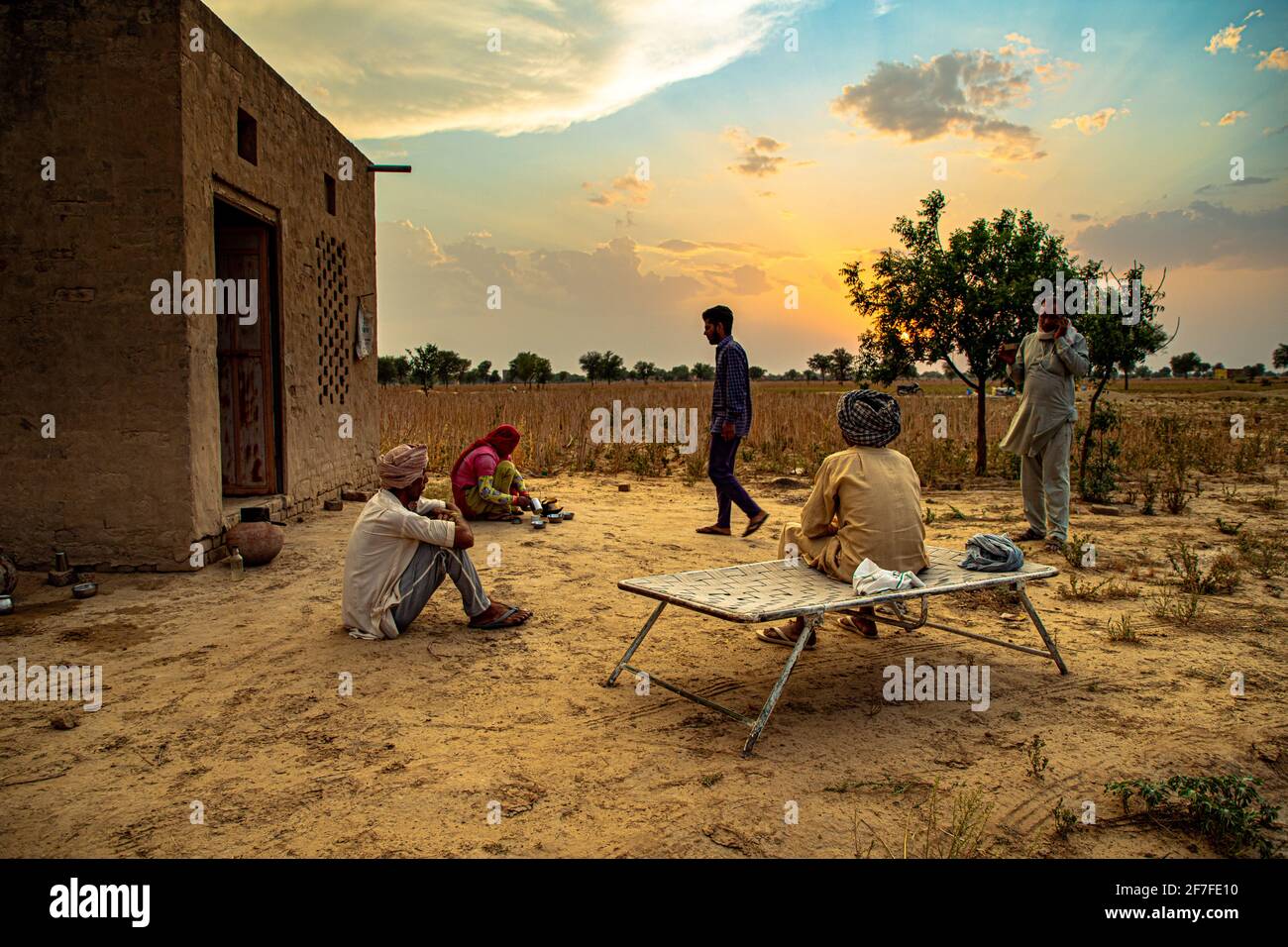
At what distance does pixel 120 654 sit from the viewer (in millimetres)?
4781

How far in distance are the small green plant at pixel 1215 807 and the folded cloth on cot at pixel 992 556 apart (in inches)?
56.3

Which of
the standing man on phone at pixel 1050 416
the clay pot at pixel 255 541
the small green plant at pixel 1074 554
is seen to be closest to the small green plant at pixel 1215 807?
the small green plant at pixel 1074 554

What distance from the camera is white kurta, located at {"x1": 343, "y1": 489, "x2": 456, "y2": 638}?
15.9ft

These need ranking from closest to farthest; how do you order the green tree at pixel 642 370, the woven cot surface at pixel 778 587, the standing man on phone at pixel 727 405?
the woven cot surface at pixel 778 587 → the standing man on phone at pixel 727 405 → the green tree at pixel 642 370

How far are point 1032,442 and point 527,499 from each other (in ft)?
16.1

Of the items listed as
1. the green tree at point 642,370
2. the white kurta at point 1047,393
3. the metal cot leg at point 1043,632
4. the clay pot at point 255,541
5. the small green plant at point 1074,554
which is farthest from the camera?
the green tree at point 642,370

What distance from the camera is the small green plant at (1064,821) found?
2.92 meters

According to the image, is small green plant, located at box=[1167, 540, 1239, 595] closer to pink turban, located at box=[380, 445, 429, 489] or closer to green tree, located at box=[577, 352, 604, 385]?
pink turban, located at box=[380, 445, 429, 489]

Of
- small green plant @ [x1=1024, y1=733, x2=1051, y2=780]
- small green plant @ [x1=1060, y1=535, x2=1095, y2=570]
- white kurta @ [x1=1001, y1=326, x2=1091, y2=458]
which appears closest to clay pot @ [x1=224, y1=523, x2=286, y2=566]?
small green plant @ [x1=1024, y1=733, x2=1051, y2=780]

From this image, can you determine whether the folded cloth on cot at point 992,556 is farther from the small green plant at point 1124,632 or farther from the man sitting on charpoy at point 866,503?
the small green plant at point 1124,632

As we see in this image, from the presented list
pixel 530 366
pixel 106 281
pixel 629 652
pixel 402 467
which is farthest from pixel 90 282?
pixel 530 366

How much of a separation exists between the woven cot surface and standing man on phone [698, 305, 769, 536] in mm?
3298

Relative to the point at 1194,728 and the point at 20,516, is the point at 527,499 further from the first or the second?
the point at 1194,728

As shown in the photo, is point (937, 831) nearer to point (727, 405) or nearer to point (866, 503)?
point (866, 503)
